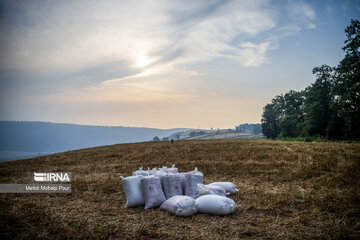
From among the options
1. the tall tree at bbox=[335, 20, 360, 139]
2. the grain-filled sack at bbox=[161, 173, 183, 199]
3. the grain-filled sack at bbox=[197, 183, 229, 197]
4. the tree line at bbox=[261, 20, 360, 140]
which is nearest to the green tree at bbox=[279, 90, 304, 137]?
the tree line at bbox=[261, 20, 360, 140]

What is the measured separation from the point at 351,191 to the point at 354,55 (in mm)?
31961

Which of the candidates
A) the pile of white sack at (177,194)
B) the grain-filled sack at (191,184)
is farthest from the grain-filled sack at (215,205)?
the grain-filled sack at (191,184)

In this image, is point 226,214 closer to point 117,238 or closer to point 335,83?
point 117,238

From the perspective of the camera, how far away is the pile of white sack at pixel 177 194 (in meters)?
5.20

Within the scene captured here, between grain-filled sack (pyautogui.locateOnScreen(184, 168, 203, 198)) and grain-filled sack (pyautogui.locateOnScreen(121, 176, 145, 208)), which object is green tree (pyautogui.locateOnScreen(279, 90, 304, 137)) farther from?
grain-filled sack (pyautogui.locateOnScreen(121, 176, 145, 208))

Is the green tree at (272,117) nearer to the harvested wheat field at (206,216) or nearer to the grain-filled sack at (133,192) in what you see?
the harvested wheat field at (206,216)

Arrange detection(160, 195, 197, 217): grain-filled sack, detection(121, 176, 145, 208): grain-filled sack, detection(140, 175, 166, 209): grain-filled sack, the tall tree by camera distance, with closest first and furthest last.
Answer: detection(160, 195, 197, 217): grain-filled sack → detection(140, 175, 166, 209): grain-filled sack → detection(121, 176, 145, 208): grain-filled sack → the tall tree

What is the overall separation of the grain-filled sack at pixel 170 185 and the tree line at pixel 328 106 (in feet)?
109

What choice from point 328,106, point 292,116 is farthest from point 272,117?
point 328,106

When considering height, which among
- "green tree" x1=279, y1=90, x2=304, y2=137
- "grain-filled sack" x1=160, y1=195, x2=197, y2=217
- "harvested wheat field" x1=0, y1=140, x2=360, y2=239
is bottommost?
"harvested wheat field" x1=0, y1=140, x2=360, y2=239

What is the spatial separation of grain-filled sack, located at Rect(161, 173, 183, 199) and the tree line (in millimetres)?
33246

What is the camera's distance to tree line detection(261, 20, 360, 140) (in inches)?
1216

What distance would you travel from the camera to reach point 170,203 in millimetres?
5367

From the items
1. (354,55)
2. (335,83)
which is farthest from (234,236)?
(335,83)
